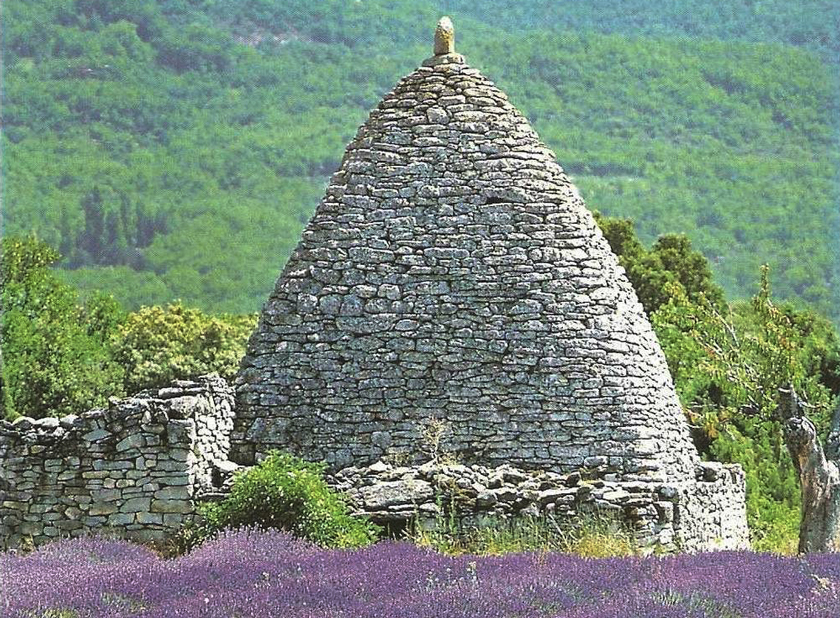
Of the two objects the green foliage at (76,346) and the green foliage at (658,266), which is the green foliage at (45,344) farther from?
the green foliage at (658,266)

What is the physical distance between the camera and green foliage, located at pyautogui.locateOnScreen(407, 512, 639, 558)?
13562 millimetres

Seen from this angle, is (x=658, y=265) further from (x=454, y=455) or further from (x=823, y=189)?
(x=823, y=189)

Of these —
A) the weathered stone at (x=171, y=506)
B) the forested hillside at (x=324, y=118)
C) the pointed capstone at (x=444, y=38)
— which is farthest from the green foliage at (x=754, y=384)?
the forested hillside at (x=324, y=118)

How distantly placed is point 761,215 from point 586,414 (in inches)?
2383

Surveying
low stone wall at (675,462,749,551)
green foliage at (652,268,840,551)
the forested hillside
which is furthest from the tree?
the forested hillside

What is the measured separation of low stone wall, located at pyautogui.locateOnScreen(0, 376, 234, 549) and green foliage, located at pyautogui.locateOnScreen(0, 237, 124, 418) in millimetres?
11921

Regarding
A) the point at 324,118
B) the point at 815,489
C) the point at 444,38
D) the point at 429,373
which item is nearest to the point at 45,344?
the point at 444,38

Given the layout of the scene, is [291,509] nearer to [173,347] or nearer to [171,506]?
[171,506]

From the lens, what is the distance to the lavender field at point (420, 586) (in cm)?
888

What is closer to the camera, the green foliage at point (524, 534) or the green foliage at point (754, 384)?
the green foliage at point (524, 534)

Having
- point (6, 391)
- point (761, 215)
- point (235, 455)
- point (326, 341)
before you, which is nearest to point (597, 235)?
point (326, 341)

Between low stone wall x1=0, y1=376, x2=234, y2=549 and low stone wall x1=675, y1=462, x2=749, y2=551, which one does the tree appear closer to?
low stone wall x1=675, y1=462, x2=749, y2=551

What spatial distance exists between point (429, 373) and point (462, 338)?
1.67 ft

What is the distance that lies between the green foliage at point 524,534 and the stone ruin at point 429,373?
0.55 meters
